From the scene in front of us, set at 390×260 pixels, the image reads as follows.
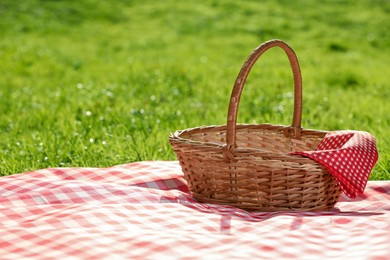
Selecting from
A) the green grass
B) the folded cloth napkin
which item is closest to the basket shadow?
the folded cloth napkin

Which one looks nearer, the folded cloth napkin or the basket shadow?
the basket shadow

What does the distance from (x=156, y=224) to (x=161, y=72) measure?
5280mm

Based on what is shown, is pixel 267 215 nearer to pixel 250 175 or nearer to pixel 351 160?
pixel 250 175

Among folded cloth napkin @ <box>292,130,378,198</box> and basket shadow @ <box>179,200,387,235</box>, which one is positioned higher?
folded cloth napkin @ <box>292,130,378,198</box>

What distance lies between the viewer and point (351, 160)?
3051mm

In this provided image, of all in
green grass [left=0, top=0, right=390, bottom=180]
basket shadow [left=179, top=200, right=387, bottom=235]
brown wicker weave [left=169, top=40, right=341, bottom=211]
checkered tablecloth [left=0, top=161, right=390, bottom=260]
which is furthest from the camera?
green grass [left=0, top=0, right=390, bottom=180]

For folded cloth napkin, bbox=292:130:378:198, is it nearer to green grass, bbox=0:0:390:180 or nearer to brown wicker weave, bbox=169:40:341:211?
brown wicker weave, bbox=169:40:341:211

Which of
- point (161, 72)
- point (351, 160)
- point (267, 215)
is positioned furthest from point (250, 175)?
point (161, 72)

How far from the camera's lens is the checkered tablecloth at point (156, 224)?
2307 mm

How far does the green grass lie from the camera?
4891mm

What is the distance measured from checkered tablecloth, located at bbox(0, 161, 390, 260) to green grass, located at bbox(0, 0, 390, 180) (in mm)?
A: 948

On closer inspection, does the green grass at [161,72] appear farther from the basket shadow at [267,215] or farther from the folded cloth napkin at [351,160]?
the basket shadow at [267,215]

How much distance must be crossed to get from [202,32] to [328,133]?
8918 millimetres

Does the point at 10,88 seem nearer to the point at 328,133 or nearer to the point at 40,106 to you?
the point at 40,106
